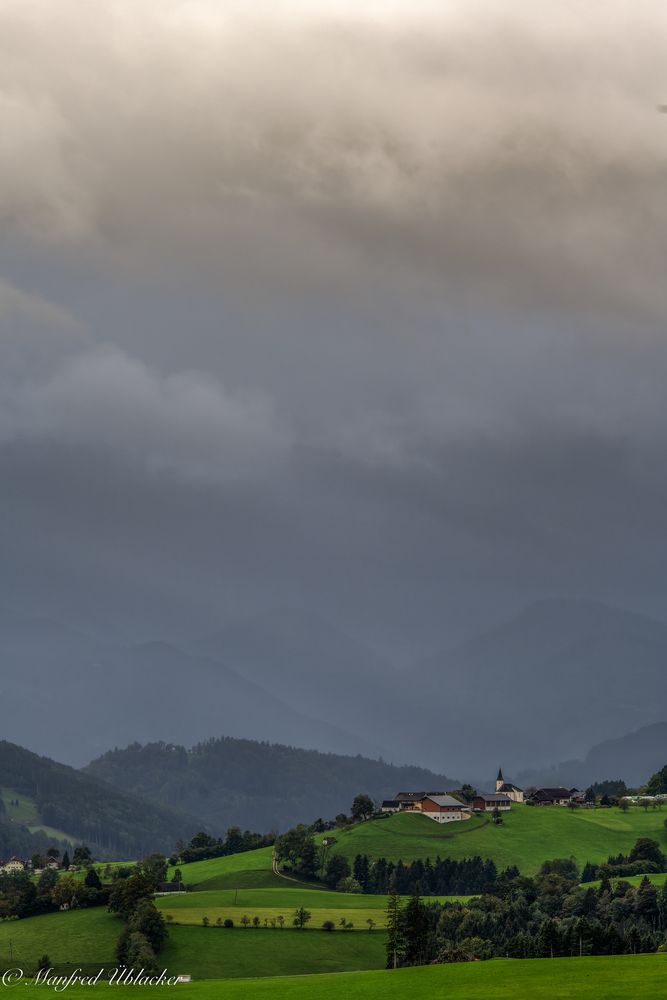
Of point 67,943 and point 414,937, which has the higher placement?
point 414,937

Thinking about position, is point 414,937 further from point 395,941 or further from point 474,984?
point 474,984

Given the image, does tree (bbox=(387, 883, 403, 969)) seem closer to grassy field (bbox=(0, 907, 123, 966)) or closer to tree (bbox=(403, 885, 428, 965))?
tree (bbox=(403, 885, 428, 965))

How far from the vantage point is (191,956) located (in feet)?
598

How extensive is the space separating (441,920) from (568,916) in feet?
56.3

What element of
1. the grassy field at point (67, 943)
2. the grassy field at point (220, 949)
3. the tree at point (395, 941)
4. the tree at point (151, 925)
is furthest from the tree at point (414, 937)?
the grassy field at point (67, 943)

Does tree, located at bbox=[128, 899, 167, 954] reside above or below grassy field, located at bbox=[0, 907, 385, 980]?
above

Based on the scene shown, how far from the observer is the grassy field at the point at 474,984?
109062 millimetres

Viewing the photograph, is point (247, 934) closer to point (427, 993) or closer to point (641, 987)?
point (427, 993)

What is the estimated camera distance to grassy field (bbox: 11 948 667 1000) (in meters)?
109

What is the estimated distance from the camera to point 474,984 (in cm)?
11762

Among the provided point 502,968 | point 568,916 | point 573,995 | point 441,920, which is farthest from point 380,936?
point 573,995

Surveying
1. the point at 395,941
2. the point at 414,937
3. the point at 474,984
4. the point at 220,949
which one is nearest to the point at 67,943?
the point at 220,949

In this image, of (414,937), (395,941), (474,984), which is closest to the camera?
(474,984)

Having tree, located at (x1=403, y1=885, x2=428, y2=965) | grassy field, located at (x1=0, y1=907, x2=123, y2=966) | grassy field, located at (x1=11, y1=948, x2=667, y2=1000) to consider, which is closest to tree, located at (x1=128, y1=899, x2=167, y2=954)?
grassy field, located at (x1=0, y1=907, x2=123, y2=966)
